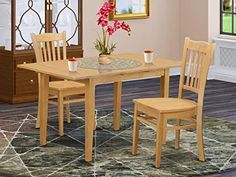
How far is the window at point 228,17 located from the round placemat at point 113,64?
3323mm

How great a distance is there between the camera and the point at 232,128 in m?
6.38

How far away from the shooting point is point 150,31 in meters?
9.34

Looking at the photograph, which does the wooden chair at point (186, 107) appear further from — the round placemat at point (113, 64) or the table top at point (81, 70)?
the round placemat at point (113, 64)

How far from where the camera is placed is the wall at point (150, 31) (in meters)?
8.77

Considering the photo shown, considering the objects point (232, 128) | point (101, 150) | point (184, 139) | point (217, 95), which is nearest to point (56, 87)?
Result: point (101, 150)

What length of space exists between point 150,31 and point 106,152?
Result: 3.99m

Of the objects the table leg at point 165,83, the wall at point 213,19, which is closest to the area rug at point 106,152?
the table leg at point 165,83

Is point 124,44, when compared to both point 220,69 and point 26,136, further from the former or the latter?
point 26,136

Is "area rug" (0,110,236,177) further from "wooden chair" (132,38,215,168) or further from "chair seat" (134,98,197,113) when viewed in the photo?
"chair seat" (134,98,197,113)

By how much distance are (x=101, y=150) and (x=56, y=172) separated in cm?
69

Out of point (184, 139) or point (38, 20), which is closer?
point (184, 139)

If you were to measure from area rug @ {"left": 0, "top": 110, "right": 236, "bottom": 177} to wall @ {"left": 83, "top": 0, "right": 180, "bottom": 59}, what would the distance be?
2261 mm

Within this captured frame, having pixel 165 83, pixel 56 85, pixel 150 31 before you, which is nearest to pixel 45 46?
pixel 56 85

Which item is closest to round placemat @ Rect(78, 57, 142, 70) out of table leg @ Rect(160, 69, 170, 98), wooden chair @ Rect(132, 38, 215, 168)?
→ table leg @ Rect(160, 69, 170, 98)
